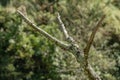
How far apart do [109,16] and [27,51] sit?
1.94 meters

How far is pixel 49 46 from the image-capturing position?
5.74m

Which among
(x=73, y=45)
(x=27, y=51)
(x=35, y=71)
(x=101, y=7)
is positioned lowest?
(x=35, y=71)

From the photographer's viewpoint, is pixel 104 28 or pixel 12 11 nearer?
pixel 12 11

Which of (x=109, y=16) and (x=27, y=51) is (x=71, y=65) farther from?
(x=109, y=16)

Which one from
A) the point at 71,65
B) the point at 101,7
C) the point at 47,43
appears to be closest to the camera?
the point at 71,65

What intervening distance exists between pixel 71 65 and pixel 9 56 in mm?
1071

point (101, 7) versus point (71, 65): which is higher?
point (101, 7)

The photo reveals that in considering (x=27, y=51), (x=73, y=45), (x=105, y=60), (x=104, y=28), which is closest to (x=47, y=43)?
(x=27, y=51)

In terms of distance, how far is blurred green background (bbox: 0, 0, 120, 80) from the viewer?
5.65 m

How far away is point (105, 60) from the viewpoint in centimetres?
577

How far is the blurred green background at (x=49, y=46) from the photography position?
5652 mm

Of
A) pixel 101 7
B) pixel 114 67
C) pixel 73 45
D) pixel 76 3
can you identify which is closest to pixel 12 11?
pixel 76 3

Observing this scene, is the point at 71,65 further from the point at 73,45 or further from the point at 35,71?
the point at 73,45

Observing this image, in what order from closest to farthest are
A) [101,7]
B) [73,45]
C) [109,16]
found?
[73,45] → [101,7] → [109,16]
